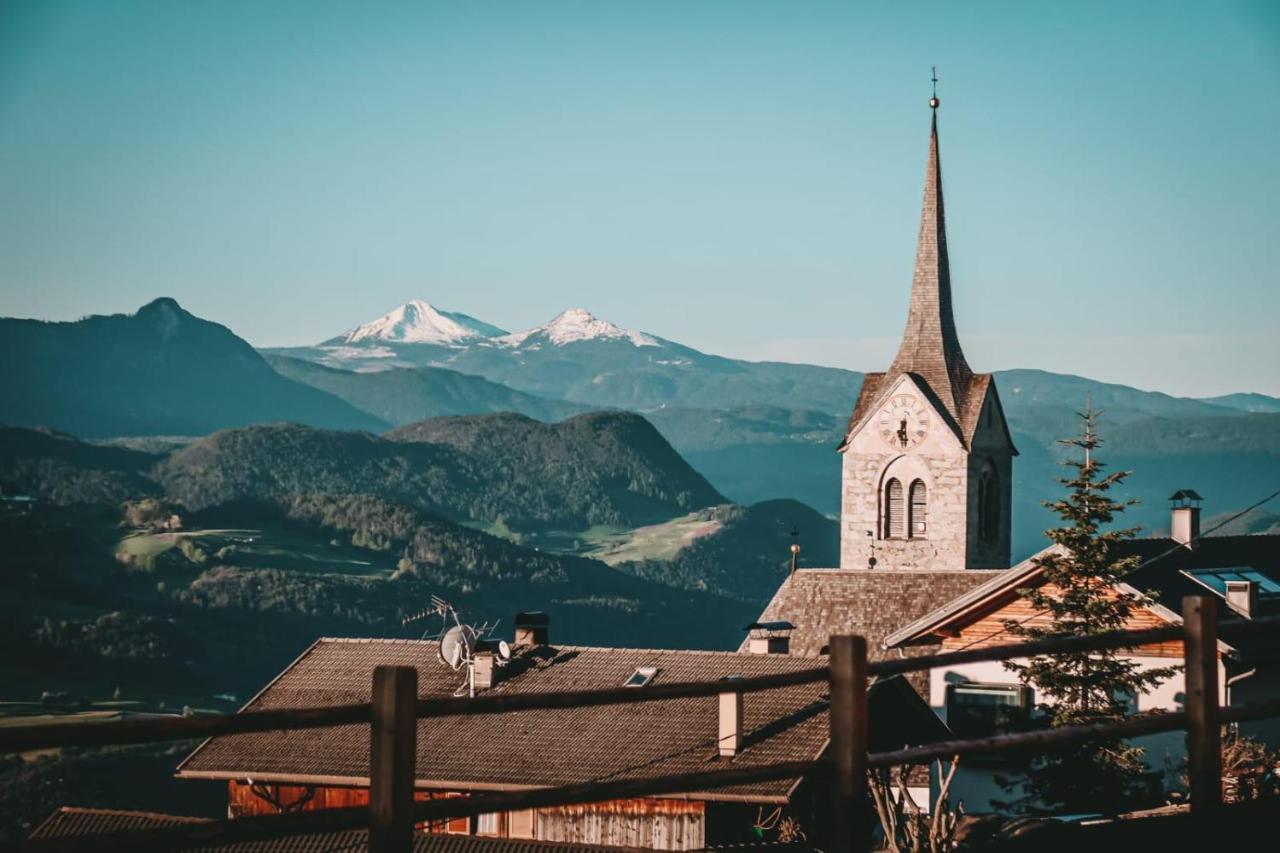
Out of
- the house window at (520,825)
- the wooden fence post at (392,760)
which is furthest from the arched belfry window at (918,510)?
the wooden fence post at (392,760)

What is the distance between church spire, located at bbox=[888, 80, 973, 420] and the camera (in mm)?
58750

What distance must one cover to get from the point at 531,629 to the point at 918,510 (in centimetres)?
2453

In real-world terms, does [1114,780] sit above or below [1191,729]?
below

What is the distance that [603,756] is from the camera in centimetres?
2550

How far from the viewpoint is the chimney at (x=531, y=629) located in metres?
33.3

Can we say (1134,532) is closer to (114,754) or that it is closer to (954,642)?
(954,642)

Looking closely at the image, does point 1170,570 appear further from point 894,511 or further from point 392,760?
point 392,760

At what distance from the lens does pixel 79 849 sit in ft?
19.1

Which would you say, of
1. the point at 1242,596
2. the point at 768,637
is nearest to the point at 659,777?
the point at 1242,596

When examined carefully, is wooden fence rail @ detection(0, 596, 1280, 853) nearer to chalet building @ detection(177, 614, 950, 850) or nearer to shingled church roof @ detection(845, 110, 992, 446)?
chalet building @ detection(177, 614, 950, 850)

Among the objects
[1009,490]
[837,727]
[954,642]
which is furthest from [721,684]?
[1009,490]

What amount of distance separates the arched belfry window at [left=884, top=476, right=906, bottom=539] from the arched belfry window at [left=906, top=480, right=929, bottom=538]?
0.80ft

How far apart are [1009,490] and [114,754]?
69.4 m

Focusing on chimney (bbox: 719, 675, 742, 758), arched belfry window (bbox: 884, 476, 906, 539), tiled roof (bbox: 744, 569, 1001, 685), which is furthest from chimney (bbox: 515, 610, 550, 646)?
arched belfry window (bbox: 884, 476, 906, 539)
